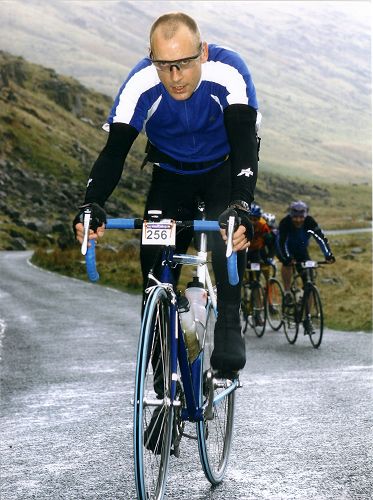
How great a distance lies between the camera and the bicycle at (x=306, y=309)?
14297mm

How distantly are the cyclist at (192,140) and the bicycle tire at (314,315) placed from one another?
908cm

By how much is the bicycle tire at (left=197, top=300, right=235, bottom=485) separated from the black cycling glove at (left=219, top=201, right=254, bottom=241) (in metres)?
0.88

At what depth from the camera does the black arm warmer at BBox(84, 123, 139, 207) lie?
4711 millimetres

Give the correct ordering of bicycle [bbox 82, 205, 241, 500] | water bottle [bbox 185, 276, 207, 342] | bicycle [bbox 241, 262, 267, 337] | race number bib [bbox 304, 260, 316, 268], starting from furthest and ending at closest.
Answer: bicycle [bbox 241, 262, 267, 337] < race number bib [bbox 304, 260, 316, 268] < water bottle [bbox 185, 276, 207, 342] < bicycle [bbox 82, 205, 241, 500]

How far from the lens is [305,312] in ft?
48.2

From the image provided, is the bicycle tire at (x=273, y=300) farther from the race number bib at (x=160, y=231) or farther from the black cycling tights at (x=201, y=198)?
the race number bib at (x=160, y=231)

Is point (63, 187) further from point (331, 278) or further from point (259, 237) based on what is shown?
point (259, 237)

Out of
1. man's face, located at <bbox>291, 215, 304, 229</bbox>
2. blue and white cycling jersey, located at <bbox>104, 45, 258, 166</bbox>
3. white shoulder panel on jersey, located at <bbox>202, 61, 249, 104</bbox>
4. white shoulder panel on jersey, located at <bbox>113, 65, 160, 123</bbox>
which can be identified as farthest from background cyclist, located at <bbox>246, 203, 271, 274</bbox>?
white shoulder panel on jersey, located at <bbox>113, 65, 160, 123</bbox>

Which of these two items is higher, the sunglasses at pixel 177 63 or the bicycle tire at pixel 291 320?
the sunglasses at pixel 177 63

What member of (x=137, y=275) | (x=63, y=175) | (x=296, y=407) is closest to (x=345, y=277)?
(x=137, y=275)

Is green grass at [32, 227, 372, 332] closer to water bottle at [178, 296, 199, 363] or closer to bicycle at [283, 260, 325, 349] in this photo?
bicycle at [283, 260, 325, 349]

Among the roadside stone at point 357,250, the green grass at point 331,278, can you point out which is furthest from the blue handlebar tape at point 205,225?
the roadside stone at point 357,250

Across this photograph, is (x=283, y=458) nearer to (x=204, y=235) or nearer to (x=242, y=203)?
(x=204, y=235)

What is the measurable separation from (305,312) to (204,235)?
9.86m
